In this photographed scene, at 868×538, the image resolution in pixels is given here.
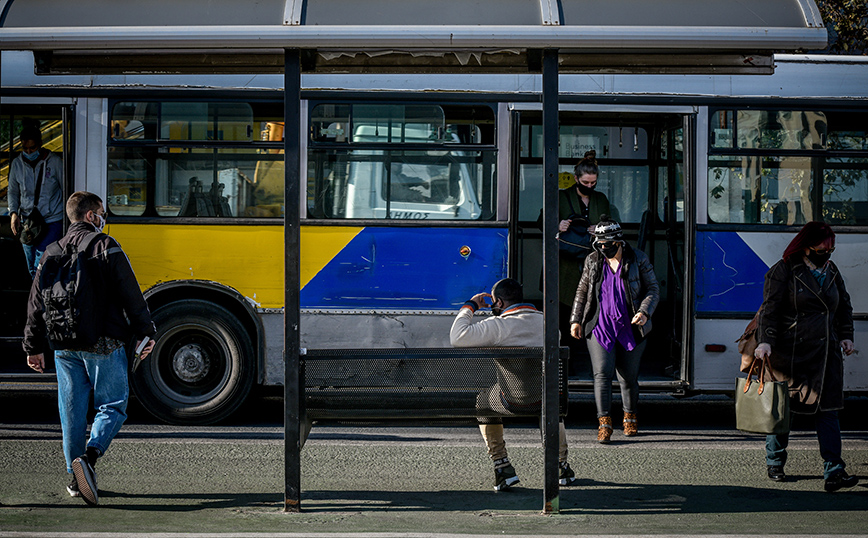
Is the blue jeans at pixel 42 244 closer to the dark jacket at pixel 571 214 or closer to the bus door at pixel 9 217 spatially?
the bus door at pixel 9 217

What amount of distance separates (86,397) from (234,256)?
253 centimetres

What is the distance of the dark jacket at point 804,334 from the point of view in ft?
19.6

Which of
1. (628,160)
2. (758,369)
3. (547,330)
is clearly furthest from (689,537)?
(628,160)

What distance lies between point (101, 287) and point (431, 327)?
3.10m

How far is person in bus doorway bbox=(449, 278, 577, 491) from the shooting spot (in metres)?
5.46

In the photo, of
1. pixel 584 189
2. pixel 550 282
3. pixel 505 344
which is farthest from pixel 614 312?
pixel 550 282

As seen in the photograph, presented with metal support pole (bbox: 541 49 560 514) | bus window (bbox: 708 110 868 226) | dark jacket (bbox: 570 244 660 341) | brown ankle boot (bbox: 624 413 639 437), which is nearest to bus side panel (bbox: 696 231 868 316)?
bus window (bbox: 708 110 868 226)

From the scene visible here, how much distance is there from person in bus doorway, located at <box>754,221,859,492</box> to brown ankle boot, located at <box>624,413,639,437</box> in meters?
1.62

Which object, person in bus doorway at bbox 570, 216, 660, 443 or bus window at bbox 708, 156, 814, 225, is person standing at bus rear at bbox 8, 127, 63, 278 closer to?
person in bus doorway at bbox 570, 216, 660, 443

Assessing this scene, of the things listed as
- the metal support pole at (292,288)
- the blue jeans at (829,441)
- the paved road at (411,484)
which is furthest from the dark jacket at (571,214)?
the metal support pole at (292,288)

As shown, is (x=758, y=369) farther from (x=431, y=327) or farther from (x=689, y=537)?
A: (x=431, y=327)

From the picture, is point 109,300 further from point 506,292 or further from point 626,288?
point 626,288

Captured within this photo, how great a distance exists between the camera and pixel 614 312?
736 centimetres

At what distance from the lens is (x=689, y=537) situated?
481cm
